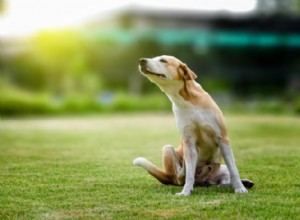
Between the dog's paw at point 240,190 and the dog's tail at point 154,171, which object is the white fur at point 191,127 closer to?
the dog's paw at point 240,190

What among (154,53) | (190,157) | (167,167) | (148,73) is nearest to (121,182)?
(167,167)

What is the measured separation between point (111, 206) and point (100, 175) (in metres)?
1.80

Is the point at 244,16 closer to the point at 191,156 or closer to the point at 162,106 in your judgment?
the point at 162,106

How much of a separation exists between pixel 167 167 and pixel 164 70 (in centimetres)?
96

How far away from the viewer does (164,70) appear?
552cm

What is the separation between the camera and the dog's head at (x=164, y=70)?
17.9 ft

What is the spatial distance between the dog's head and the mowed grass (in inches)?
36.4

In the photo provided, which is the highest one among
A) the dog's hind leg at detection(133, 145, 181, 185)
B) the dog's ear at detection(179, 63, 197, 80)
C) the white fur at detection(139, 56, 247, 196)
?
the dog's ear at detection(179, 63, 197, 80)

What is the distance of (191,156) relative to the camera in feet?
18.5

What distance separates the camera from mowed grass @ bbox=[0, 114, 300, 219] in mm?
4859

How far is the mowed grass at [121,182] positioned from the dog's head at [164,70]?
0.92 metres

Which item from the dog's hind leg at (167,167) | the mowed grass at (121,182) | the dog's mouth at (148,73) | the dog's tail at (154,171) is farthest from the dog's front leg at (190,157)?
the dog's mouth at (148,73)

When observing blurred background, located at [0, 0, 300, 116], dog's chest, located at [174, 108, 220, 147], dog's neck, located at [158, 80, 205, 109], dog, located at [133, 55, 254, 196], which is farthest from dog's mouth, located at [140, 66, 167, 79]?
blurred background, located at [0, 0, 300, 116]

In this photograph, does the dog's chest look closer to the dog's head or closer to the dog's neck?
the dog's neck
